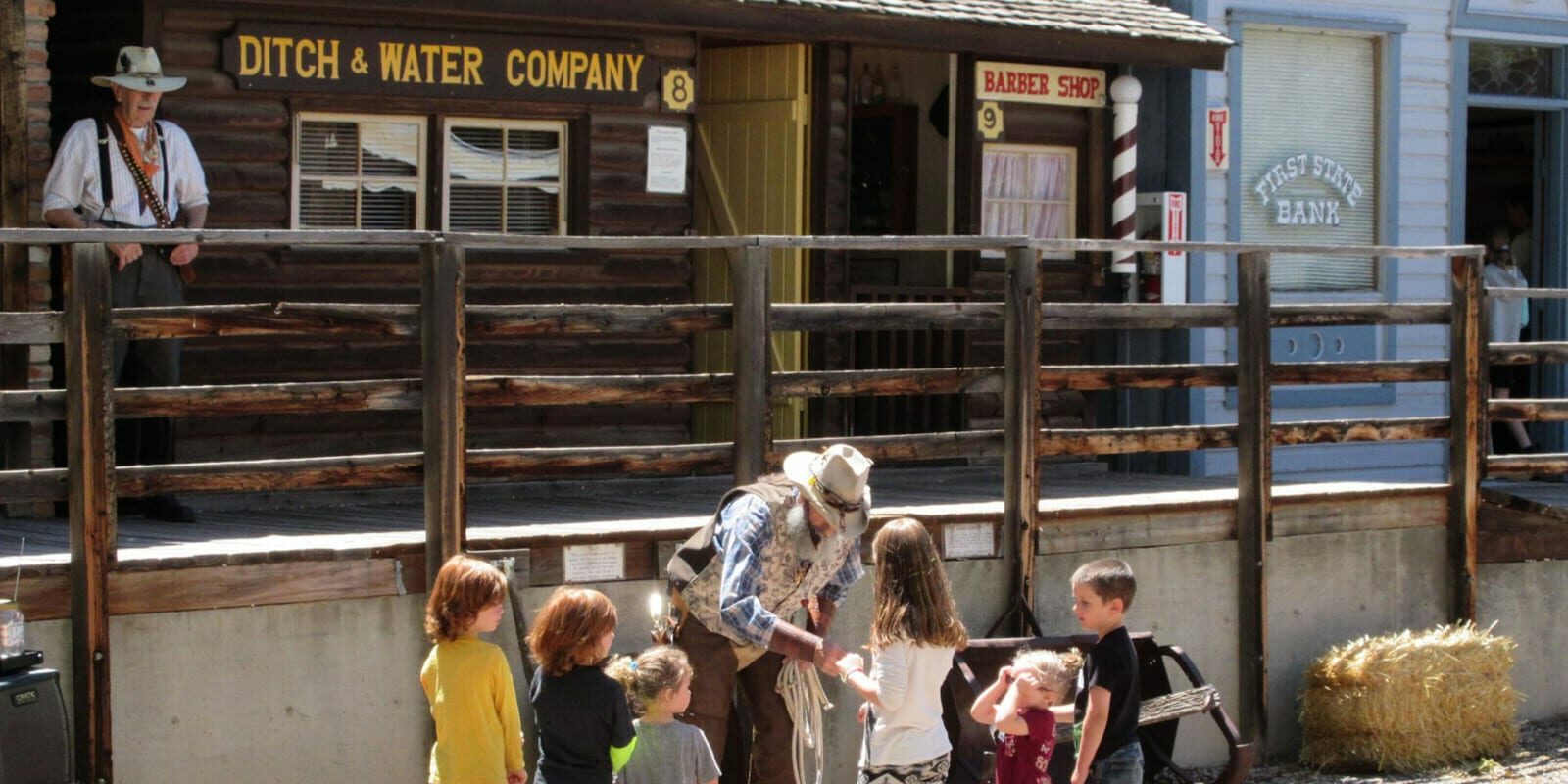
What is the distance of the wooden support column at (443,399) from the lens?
7.21m

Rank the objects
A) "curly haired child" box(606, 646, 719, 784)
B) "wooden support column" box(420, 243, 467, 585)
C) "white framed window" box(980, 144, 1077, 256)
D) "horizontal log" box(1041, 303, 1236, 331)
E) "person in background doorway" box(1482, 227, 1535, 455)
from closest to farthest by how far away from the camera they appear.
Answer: "curly haired child" box(606, 646, 719, 784) → "wooden support column" box(420, 243, 467, 585) → "horizontal log" box(1041, 303, 1236, 331) → "white framed window" box(980, 144, 1077, 256) → "person in background doorway" box(1482, 227, 1535, 455)

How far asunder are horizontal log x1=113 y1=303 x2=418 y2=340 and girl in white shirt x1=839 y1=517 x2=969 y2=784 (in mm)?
1994

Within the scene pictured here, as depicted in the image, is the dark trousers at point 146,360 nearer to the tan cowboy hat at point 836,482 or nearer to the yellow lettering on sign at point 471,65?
the yellow lettering on sign at point 471,65

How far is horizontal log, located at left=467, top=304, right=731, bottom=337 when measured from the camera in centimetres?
739

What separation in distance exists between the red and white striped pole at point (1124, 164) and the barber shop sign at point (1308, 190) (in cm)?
120

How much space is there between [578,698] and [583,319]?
194 cm

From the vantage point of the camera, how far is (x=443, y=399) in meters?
7.21

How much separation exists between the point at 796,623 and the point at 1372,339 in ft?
22.7

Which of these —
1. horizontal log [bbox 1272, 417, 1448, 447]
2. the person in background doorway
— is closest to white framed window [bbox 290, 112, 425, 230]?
horizontal log [bbox 1272, 417, 1448, 447]

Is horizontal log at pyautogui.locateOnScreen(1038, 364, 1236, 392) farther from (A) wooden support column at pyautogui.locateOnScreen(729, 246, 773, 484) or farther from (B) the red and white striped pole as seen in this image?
(B) the red and white striped pole

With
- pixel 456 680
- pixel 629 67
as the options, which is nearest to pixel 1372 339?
pixel 629 67

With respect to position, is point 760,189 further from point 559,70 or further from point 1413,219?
point 1413,219

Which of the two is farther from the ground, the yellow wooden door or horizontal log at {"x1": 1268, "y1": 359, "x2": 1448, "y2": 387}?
the yellow wooden door

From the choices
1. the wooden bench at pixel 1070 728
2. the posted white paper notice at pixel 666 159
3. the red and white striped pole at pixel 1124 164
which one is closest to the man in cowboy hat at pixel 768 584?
the wooden bench at pixel 1070 728
